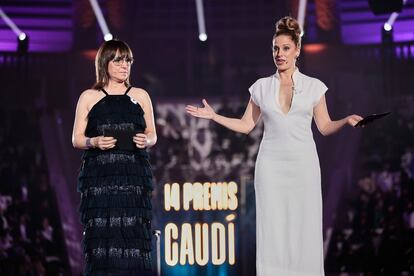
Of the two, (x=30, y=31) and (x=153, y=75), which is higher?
(x=30, y=31)

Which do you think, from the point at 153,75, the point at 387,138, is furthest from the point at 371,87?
the point at 153,75

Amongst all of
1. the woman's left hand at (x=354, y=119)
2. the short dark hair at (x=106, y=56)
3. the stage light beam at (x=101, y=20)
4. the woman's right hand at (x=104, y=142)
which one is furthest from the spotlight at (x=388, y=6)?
the woman's right hand at (x=104, y=142)

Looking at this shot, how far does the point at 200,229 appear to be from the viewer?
555cm

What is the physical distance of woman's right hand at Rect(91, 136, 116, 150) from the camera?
8.91 ft

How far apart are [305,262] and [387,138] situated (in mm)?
3158

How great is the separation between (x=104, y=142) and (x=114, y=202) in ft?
0.96

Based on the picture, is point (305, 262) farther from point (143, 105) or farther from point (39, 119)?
point (39, 119)

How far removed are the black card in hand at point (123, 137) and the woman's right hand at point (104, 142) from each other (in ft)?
0.08

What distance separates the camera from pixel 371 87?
18.6 feet

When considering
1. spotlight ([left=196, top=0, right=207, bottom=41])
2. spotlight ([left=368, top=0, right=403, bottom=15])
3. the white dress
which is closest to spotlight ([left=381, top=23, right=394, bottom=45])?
spotlight ([left=368, top=0, right=403, bottom=15])

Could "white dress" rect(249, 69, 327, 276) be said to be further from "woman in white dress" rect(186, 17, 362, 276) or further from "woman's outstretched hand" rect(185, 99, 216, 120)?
"woman's outstretched hand" rect(185, 99, 216, 120)

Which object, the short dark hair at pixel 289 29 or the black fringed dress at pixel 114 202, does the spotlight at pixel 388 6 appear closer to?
the short dark hair at pixel 289 29

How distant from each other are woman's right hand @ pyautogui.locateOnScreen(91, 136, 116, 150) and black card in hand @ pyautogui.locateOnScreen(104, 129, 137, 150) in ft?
0.08

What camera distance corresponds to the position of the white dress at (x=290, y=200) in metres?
2.81
